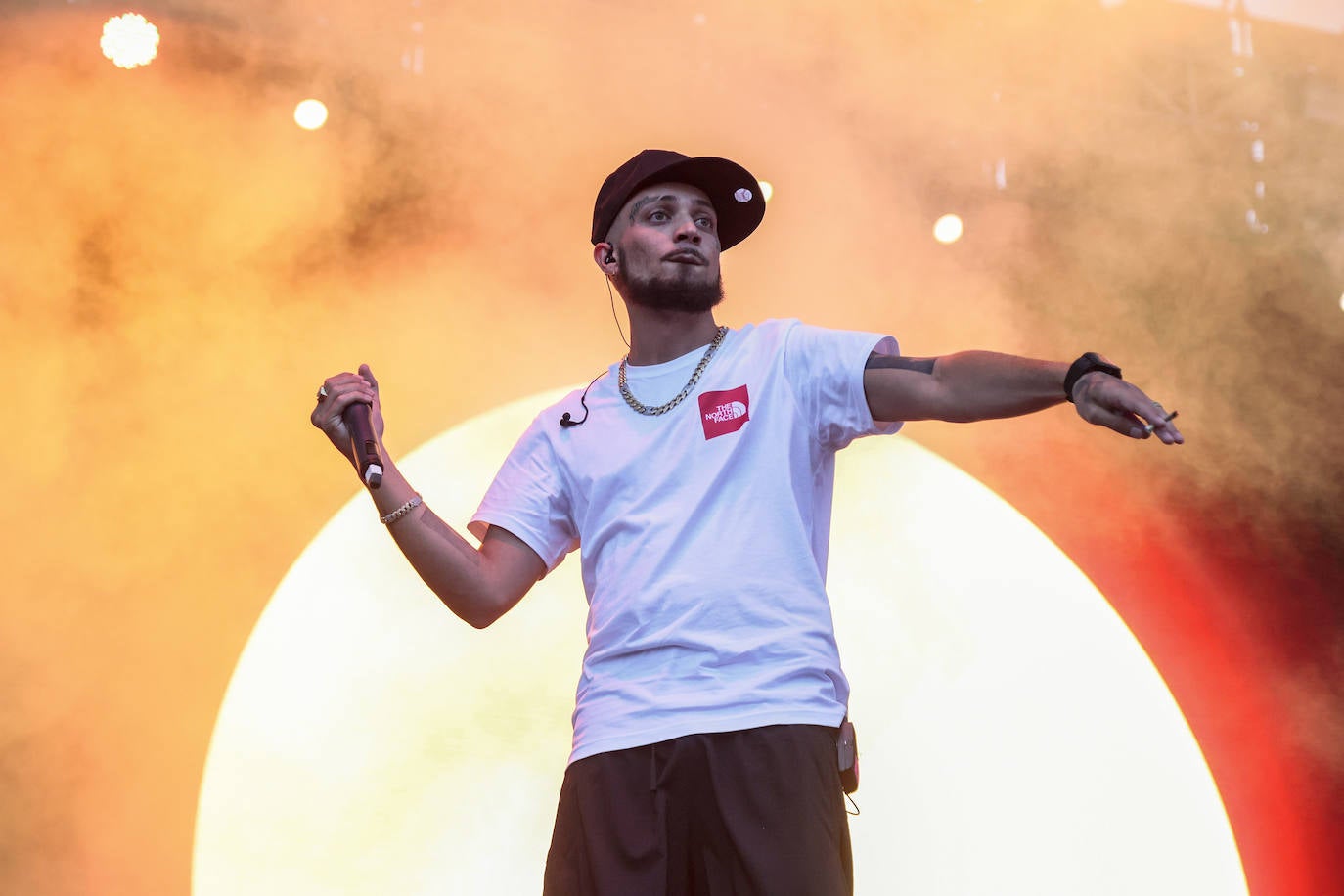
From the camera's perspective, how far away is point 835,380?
1487 mm

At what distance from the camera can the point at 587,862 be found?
4.34 feet

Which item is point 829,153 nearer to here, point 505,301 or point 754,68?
point 754,68

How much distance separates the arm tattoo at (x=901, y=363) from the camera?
1.41 metres

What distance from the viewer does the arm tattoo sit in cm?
141

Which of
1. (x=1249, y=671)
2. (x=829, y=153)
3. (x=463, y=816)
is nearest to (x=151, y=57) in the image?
(x=829, y=153)

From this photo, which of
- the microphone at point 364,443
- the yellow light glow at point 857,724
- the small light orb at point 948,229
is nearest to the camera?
the microphone at point 364,443

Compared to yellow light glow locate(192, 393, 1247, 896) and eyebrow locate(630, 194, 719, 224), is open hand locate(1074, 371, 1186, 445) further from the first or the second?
yellow light glow locate(192, 393, 1247, 896)

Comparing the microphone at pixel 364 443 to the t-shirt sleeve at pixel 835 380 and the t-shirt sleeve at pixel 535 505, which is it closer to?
the t-shirt sleeve at pixel 535 505

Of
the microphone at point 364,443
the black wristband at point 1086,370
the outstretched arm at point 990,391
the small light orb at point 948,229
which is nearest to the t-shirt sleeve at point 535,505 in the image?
the microphone at point 364,443

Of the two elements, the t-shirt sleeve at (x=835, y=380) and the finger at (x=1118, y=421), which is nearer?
the finger at (x=1118, y=421)

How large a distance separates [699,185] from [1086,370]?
0.75m

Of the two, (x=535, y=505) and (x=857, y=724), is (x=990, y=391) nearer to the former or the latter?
(x=535, y=505)

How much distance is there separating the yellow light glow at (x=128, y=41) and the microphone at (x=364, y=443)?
5.74 ft

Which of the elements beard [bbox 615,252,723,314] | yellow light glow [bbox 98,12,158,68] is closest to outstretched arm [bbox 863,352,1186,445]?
beard [bbox 615,252,723,314]
